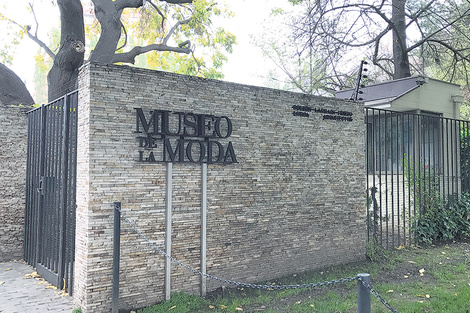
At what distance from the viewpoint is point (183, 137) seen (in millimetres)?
6180

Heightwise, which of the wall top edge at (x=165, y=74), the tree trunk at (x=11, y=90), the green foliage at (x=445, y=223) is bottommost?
the green foliage at (x=445, y=223)

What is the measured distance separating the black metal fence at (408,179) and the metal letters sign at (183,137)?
12.0ft

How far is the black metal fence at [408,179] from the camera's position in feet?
29.2

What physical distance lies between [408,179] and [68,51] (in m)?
9.07

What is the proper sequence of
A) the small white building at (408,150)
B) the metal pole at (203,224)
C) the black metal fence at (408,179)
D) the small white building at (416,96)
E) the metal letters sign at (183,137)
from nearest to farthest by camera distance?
1. the metal letters sign at (183,137)
2. the metal pole at (203,224)
3. the black metal fence at (408,179)
4. the small white building at (408,150)
5. the small white building at (416,96)

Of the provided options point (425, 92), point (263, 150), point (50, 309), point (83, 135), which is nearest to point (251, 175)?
point (263, 150)

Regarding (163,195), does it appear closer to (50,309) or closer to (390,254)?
(50,309)

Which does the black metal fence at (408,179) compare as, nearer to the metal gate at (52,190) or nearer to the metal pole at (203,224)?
the metal pole at (203,224)

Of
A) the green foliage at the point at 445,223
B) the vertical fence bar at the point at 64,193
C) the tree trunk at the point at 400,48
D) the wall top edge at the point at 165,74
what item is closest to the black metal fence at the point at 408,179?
the green foliage at the point at 445,223

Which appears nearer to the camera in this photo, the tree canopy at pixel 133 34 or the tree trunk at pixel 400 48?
the tree canopy at pixel 133 34

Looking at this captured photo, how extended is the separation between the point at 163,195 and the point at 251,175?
67.5 inches

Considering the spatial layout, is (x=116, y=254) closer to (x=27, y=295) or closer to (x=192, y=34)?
(x=27, y=295)

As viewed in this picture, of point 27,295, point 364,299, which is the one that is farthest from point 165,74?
point 364,299

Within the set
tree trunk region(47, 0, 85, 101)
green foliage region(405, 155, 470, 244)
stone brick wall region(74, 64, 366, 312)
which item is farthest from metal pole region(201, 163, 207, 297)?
green foliage region(405, 155, 470, 244)
